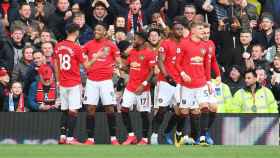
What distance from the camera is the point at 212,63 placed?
18469mm

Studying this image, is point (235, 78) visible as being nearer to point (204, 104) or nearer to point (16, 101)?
point (204, 104)

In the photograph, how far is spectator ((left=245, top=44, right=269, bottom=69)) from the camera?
72.5 feet

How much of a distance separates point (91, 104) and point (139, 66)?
1.30m

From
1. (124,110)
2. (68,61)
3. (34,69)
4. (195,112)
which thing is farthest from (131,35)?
(195,112)

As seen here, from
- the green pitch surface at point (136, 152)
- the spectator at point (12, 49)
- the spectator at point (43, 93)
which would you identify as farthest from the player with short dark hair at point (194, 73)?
the spectator at point (12, 49)

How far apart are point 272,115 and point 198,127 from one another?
2.54m

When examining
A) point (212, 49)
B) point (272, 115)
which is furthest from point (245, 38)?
point (212, 49)

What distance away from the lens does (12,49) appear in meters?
21.9

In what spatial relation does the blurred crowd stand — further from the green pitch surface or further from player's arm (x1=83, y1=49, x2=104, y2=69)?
the green pitch surface

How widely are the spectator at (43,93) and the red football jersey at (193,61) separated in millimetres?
3386

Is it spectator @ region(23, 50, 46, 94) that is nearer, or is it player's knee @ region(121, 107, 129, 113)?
player's knee @ region(121, 107, 129, 113)

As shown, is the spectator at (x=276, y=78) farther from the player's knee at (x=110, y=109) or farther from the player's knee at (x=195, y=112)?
the player's knee at (x=110, y=109)

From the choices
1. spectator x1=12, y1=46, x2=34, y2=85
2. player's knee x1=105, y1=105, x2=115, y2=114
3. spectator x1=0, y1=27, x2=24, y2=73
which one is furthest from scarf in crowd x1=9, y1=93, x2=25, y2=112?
player's knee x1=105, y1=105, x2=115, y2=114

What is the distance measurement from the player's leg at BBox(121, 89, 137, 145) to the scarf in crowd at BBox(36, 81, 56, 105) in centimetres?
159
